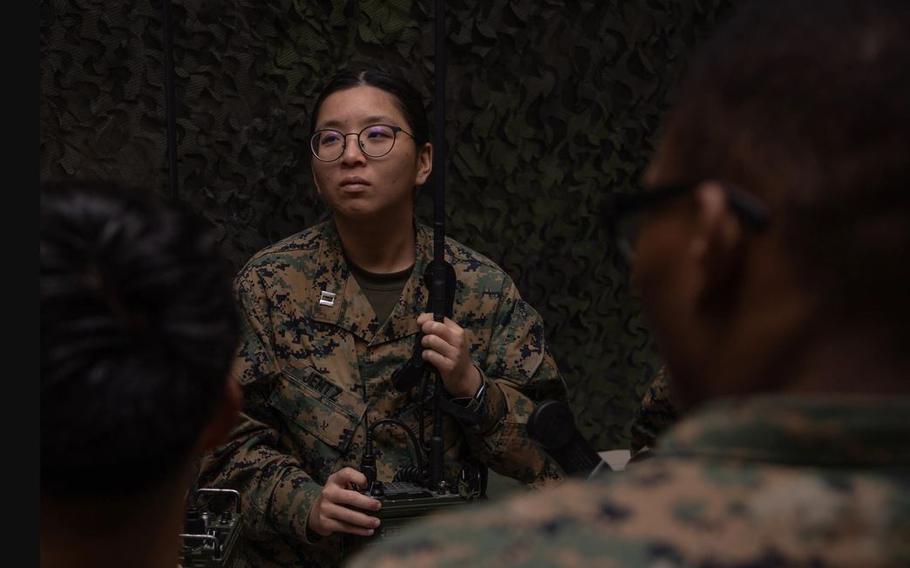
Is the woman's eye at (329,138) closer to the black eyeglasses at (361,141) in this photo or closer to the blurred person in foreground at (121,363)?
the black eyeglasses at (361,141)

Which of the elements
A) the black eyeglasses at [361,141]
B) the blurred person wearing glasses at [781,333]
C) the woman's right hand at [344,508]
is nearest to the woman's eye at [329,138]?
the black eyeglasses at [361,141]

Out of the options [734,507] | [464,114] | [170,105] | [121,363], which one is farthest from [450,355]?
[734,507]

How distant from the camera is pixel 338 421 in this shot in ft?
6.35

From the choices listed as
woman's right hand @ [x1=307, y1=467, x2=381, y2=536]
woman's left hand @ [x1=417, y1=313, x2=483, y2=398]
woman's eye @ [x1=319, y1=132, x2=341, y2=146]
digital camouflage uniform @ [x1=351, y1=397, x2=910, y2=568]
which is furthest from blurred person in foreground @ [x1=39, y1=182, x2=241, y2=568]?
woman's eye @ [x1=319, y1=132, x2=341, y2=146]

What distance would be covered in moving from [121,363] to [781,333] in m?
0.44

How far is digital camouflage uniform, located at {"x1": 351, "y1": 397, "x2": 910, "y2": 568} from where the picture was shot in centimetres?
58

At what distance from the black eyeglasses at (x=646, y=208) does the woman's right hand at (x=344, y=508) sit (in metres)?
1.08

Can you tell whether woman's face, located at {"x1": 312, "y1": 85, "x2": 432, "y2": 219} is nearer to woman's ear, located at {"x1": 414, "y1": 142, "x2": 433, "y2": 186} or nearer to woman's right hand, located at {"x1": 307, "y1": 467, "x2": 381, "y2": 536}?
woman's ear, located at {"x1": 414, "y1": 142, "x2": 433, "y2": 186}

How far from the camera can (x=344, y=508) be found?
1.77m

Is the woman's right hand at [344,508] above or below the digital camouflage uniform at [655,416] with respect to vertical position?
below

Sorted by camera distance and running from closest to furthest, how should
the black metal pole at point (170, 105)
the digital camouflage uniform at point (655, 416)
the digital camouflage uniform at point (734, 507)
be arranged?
1. the digital camouflage uniform at point (734, 507)
2. the digital camouflage uniform at point (655, 416)
3. the black metal pole at point (170, 105)

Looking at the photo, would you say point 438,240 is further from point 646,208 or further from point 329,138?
point 646,208

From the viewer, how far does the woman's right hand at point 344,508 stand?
1764 mm

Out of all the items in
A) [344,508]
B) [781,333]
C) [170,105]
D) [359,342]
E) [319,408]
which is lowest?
[344,508]
